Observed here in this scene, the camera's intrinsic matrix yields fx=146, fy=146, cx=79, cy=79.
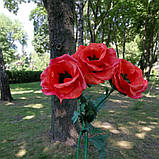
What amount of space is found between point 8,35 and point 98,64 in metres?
56.7

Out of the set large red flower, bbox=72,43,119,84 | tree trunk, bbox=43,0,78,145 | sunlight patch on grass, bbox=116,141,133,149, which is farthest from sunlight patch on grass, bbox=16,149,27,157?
large red flower, bbox=72,43,119,84

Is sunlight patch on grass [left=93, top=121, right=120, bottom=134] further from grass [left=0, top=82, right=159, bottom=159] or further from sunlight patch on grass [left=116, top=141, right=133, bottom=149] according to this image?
sunlight patch on grass [left=116, top=141, right=133, bottom=149]

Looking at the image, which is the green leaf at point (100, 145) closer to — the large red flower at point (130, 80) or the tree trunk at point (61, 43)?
the large red flower at point (130, 80)

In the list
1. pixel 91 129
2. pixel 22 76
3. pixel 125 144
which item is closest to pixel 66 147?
pixel 125 144

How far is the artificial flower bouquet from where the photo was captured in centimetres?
67

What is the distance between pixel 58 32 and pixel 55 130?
1.74 metres

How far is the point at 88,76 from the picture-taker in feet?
2.34

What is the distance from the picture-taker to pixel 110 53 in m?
0.80

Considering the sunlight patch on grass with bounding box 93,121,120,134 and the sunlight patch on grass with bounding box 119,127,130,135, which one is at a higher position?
the sunlight patch on grass with bounding box 93,121,120,134

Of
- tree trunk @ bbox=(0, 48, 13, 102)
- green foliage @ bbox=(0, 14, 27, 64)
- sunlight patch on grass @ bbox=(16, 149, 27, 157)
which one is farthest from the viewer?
green foliage @ bbox=(0, 14, 27, 64)

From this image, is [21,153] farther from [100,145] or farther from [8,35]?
[8,35]

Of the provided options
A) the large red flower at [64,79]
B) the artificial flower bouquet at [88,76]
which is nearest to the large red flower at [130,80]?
the artificial flower bouquet at [88,76]

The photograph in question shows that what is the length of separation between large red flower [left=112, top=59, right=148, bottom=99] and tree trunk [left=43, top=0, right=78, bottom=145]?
1.81 metres

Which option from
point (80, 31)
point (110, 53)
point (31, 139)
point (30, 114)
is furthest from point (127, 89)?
point (80, 31)
